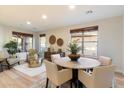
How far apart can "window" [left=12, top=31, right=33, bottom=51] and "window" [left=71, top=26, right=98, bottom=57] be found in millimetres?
3734

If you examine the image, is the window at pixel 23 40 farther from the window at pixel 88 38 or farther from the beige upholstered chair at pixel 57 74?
the beige upholstered chair at pixel 57 74

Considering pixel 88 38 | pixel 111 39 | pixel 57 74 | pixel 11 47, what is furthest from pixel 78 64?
pixel 11 47

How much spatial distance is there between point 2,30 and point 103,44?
18.6 feet

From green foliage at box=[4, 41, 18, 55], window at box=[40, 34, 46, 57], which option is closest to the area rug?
green foliage at box=[4, 41, 18, 55]

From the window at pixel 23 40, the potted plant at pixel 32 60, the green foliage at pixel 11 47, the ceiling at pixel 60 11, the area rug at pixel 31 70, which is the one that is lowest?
the area rug at pixel 31 70

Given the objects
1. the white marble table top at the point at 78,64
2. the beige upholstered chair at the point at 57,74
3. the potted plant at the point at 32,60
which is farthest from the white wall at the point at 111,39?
the potted plant at the point at 32,60

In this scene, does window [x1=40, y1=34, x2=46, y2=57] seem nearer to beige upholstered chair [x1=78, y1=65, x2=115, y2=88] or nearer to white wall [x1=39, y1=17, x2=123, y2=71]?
white wall [x1=39, y1=17, x2=123, y2=71]

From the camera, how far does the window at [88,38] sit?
188 inches

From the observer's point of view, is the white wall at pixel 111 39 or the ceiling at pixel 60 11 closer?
the ceiling at pixel 60 11

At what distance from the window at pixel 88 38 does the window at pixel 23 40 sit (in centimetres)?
373

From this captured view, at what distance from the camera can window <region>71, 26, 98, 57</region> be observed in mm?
4766

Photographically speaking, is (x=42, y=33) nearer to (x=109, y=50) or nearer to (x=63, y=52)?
(x=63, y=52)

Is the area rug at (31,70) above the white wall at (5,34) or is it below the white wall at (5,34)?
below

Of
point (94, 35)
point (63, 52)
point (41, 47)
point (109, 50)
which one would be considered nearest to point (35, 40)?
point (41, 47)
